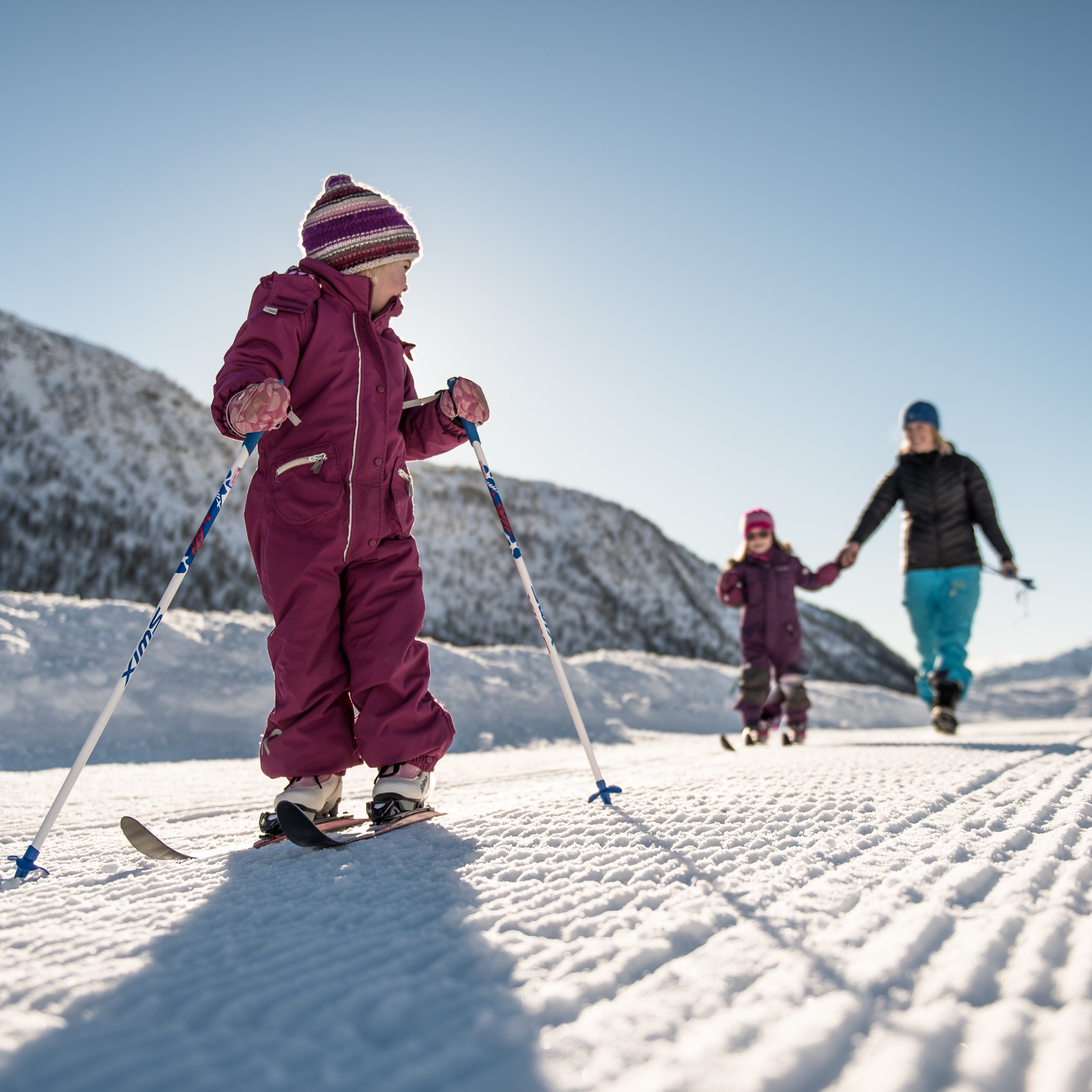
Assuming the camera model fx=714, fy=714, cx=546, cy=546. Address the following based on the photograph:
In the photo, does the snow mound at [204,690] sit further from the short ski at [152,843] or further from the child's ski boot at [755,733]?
the short ski at [152,843]

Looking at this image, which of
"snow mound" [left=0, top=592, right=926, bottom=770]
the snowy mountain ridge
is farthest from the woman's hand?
the snowy mountain ridge

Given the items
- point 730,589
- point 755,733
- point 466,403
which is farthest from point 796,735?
point 466,403

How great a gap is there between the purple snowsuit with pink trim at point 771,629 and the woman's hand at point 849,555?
0.16 feet

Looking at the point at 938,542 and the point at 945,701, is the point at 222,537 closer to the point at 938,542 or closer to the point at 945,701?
the point at 938,542

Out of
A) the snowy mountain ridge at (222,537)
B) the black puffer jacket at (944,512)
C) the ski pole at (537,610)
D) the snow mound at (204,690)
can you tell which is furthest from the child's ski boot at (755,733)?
the snowy mountain ridge at (222,537)

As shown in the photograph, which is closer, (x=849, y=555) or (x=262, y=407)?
(x=262, y=407)

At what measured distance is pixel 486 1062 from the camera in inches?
23.7

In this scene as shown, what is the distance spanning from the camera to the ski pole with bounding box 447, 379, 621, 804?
1854 mm

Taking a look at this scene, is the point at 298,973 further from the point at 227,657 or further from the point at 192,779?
the point at 227,657

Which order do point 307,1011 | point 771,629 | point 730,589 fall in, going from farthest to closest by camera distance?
point 730,589
point 771,629
point 307,1011

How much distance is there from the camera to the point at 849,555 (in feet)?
16.2

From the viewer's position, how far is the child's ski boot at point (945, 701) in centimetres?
434

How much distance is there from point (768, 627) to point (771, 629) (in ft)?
0.08

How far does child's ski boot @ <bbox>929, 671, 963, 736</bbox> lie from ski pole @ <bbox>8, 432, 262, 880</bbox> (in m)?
4.24
